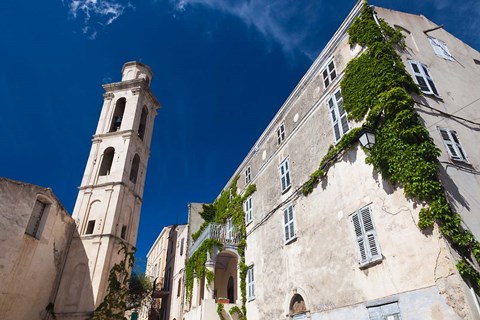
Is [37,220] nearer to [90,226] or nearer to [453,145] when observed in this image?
[90,226]

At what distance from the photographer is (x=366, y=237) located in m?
8.59

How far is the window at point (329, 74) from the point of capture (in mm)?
12008

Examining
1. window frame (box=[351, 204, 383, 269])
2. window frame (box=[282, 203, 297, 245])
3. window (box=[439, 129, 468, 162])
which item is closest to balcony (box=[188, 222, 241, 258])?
window frame (box=[282, 203, 297, 245])

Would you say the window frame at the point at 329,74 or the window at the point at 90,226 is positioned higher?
the window frame at the point at 329,74

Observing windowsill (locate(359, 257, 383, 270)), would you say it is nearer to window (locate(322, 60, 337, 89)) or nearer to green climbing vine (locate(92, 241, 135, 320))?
window (locate(322, 60, 337, 89))

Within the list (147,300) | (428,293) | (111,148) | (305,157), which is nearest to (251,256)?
(305,157)

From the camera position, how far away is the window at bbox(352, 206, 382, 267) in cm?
826

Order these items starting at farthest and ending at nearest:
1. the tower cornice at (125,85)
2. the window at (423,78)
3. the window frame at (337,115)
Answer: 1. the tower cornice at (125,85)
2. the window frame at (337,115)
3. the window at (423,78)

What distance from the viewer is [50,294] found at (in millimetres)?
18250

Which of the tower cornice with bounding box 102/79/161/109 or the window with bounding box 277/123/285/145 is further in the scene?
the tower cornice with bounding box 102/79/161/109

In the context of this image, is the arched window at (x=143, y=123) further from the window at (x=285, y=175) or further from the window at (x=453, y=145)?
the window at (x=453, y=145)

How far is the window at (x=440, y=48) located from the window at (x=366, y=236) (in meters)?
6.99

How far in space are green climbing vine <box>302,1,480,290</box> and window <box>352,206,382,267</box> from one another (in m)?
1.34

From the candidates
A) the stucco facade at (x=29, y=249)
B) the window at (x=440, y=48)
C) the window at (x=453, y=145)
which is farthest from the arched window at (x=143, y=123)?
the window at (x=453, y=145)
